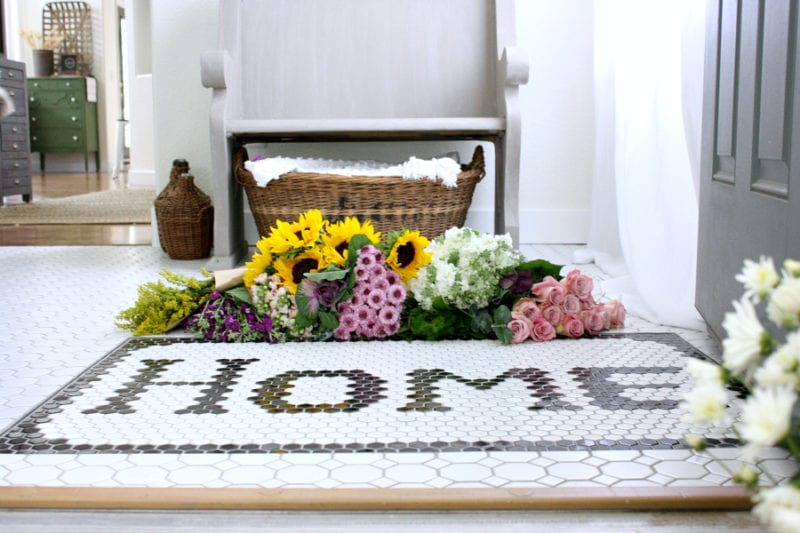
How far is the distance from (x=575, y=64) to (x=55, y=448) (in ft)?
8.45

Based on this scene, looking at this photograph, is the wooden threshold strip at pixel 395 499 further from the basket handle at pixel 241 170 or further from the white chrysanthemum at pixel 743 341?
the basket handle at pixel 241 170

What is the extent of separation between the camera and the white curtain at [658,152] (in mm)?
1976

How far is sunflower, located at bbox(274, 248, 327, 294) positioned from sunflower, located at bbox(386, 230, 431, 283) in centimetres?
17

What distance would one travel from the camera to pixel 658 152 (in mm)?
2145

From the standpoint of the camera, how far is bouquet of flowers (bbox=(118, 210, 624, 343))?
1.76 meters

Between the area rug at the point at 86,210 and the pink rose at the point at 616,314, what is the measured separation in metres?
2.84

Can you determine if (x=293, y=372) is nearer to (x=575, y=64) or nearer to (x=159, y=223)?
(x=159, y=223)

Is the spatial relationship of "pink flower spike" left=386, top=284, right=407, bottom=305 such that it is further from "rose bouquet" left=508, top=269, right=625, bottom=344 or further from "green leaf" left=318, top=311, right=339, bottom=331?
"rose bouquet" left=508, top=269, right=625, bottom=344

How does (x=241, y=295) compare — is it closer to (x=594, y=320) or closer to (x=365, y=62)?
(x=594, y=320)

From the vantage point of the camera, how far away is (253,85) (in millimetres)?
2918

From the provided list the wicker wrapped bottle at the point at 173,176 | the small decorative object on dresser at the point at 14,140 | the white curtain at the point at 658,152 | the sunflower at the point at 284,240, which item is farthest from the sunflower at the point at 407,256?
the small decorative object on dresser at the point at 14,140

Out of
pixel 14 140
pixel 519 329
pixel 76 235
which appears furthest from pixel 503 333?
pixel 14 140

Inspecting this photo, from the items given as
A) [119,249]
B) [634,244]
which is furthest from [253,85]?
[634,244]

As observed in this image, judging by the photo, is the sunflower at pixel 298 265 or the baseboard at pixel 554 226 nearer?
the sunflower at pixel 298 265
